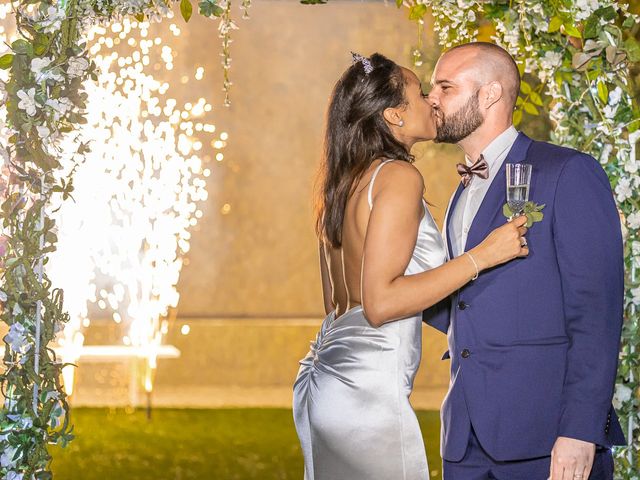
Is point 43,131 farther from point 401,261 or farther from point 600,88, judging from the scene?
point 600,88

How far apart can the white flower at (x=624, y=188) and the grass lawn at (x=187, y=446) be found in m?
3.68

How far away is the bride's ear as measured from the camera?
9.30 ft

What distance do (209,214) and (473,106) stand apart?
7.24m

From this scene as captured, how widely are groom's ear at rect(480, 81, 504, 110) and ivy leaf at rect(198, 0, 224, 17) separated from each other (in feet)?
3.00

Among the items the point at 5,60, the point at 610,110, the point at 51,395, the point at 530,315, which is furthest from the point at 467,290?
the point at 5,60

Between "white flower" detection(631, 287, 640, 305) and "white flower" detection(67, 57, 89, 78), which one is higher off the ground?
"white flower" detection(67, 57, 89, 78)

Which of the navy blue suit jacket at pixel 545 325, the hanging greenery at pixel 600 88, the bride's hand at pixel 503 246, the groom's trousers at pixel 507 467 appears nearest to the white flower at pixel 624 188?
the hanging greenery at pixel 600 88

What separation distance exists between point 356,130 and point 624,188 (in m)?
1.08

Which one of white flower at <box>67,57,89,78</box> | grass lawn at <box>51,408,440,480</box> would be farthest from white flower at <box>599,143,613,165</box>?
grass lawn at <box>51,408,440,480</box>

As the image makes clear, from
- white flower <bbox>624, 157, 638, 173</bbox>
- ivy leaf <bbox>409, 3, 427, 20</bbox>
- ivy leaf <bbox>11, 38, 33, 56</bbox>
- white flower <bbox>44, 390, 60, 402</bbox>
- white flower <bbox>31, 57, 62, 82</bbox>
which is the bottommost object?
white flower <bbox>44, 390, 60, 402</bbox>

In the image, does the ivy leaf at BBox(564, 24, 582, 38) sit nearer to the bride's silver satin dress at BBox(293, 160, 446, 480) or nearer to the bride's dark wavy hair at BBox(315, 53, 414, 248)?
the bride's dark wavy hair at BBox(315, 53, 414, 248)

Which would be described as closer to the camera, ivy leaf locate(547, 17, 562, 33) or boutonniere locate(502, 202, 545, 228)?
boutonniere locate(502, 202, 545, 228)

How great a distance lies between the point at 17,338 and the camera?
9.80 ft

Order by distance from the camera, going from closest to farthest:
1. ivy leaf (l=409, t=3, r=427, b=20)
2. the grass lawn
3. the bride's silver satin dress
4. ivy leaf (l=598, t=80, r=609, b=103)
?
the bride's silver satin dress
ivy leaf (l=598, t=80, r=609, b=103)
ivy leaf (l=409, t=3, r=427, b=20)
the grass lawn
